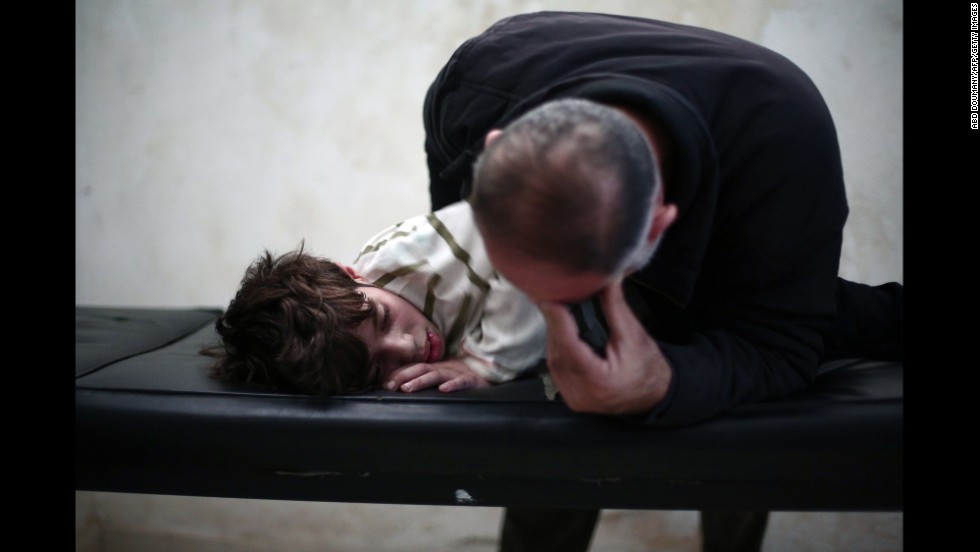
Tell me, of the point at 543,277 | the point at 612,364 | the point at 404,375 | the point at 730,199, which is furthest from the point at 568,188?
the point at 404,375

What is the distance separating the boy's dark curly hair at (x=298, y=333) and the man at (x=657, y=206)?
0.79 feet

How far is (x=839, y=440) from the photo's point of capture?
0.80 m

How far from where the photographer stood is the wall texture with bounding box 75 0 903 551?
191 centimetres

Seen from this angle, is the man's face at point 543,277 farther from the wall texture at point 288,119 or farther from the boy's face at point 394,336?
the wall texture at point 288,119

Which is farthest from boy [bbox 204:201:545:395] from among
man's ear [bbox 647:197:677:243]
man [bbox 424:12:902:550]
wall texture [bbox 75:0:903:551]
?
wall texture [bbox 75:0:903:551]

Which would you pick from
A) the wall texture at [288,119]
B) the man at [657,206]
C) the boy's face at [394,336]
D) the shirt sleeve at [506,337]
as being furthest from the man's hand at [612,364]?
the wall texture at [288,119]

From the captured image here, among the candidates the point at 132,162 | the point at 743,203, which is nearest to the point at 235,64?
the point at 132,162

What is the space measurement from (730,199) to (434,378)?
43cm

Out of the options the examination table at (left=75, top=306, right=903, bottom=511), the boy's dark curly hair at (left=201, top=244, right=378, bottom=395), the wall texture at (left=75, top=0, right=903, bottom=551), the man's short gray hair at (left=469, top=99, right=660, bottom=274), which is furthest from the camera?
the wall texture at (left=75, top=0, right=903, bottom=551)

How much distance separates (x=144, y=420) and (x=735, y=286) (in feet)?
2.44

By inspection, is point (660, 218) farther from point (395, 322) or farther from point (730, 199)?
point (395, 322)

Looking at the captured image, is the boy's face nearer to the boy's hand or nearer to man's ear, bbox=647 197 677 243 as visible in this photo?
the boy's hand

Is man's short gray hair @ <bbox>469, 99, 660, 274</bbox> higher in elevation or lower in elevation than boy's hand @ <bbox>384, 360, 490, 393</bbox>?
higher

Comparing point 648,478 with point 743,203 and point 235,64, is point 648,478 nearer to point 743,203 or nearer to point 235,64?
point 743,203
